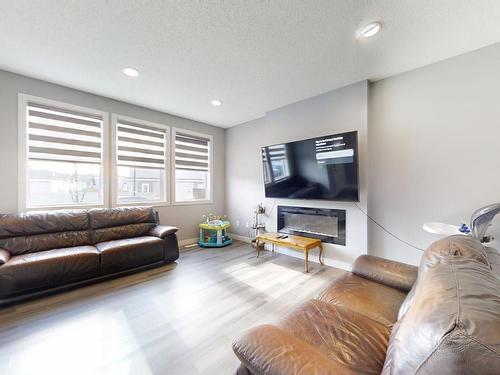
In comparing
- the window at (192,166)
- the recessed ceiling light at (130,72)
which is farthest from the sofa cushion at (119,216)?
the recessed ceiling light at (130,72)

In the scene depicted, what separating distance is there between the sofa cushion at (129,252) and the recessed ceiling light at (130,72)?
7.62ft

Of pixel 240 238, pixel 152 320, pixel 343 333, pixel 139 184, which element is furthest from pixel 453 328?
pixel 240 238

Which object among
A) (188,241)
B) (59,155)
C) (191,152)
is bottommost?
(188,241)

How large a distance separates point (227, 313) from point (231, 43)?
2765 mm

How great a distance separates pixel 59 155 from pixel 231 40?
308 cm

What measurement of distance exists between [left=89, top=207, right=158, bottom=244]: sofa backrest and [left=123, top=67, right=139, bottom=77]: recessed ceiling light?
6.71 ft

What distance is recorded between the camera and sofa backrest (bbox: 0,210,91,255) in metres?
2.58

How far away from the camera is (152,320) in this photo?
6.51ft

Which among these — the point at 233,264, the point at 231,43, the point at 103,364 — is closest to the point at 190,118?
the point at 231,43

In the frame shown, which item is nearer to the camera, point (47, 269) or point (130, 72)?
point (47, 269)

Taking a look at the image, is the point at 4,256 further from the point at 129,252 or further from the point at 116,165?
the point at 116,165

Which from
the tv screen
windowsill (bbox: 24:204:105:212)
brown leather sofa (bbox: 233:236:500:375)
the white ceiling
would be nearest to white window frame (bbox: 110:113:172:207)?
windowsill (bbox: 24:204:105:212)

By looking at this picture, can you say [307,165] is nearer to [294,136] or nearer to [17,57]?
[294,136]

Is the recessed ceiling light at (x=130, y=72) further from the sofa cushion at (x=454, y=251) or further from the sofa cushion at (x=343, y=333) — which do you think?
the sofa cushion at (x=454, y=251)
